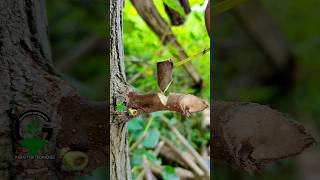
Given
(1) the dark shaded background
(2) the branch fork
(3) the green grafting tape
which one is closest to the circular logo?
(2) the branch fork

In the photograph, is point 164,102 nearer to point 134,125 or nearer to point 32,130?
point 134,125

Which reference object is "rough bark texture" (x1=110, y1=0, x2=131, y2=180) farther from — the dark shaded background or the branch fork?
the dark shaded background

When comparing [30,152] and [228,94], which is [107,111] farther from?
[228,94]

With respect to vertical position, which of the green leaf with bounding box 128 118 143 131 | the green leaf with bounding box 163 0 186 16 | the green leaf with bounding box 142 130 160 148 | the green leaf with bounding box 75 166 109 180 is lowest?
the green leaf with bounding box 75 166 109 180

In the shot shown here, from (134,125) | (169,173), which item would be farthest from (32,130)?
(169,173)

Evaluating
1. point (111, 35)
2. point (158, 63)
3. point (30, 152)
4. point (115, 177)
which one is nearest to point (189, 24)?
point (158, 63)

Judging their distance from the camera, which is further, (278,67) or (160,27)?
(160,27)

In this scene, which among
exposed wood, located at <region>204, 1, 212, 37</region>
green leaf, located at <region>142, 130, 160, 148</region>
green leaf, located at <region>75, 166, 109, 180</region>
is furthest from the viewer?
green leaf, located at <region>142, 130, 160, 148</region>
